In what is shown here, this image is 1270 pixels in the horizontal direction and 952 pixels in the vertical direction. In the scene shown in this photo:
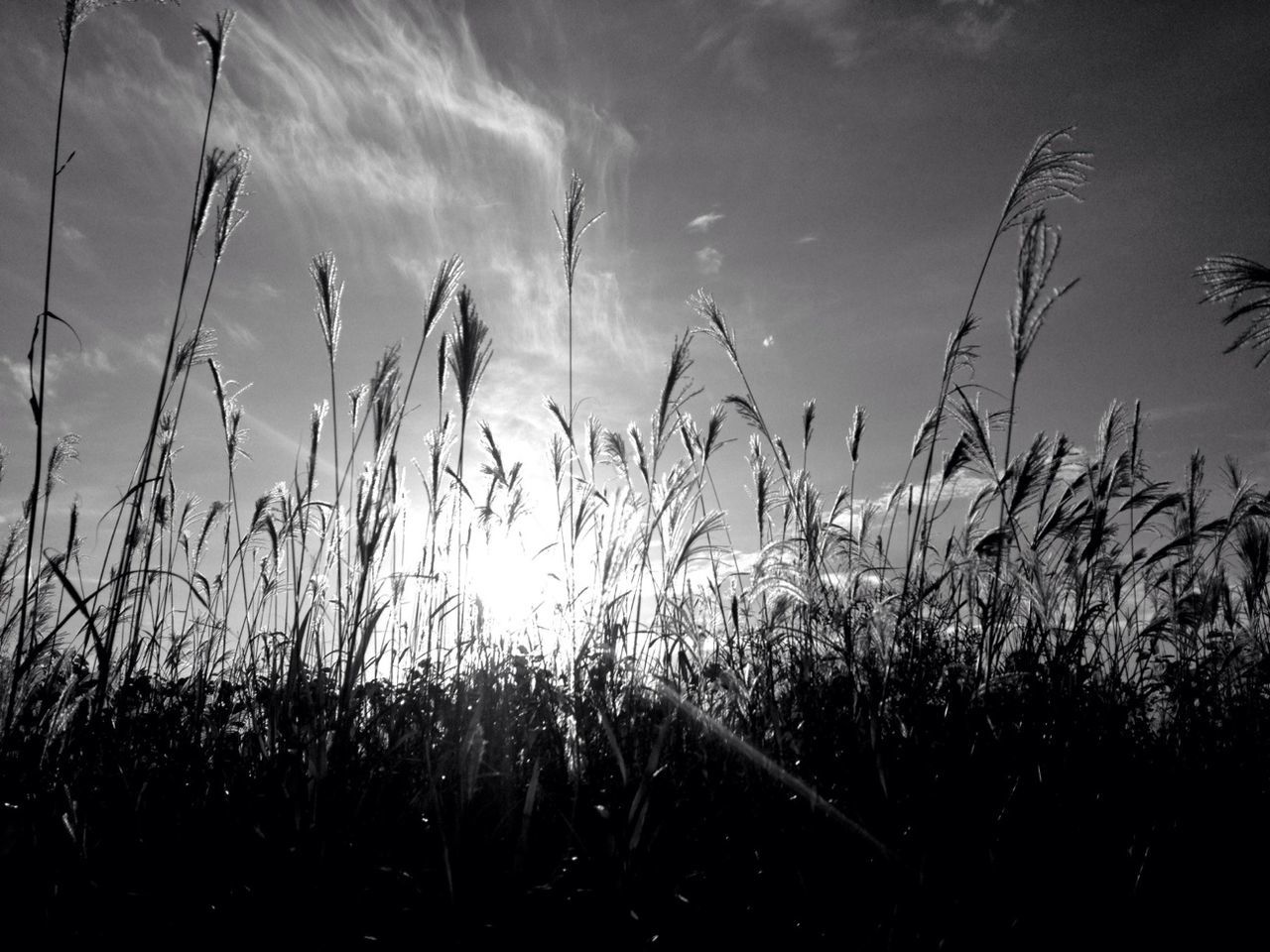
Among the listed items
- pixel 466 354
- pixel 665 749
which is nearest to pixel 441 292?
pixel 466 354

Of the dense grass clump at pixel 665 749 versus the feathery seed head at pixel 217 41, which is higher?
the feathery seed head at pixel 217 41

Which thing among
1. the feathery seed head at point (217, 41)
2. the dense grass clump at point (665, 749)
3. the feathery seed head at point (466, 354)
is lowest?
the dense grass clump at point (665, 749)

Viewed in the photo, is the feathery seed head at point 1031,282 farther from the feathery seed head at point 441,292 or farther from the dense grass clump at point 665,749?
the feathery seed head at point 441,292

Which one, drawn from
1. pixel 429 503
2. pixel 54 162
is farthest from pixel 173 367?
pixel 429 503

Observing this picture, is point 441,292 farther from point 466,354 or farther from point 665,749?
point 665,749

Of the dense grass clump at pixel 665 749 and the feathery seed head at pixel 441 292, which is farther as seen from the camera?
the feathery seed head at pixel 441 292

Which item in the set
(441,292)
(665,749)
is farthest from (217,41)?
(665,749)

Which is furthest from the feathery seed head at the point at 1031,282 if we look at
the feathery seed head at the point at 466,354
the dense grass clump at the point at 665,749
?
the feathery seed head at the point at 466,354

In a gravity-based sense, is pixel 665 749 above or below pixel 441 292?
below

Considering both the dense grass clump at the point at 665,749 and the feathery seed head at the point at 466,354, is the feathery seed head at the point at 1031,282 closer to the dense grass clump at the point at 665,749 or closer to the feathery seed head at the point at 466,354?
the dense grass clump at the point at 665,749

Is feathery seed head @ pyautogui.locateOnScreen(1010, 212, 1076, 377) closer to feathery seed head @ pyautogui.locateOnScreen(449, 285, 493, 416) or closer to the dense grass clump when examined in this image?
the dense grass clump

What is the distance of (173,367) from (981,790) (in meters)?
3.75

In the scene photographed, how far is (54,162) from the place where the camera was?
215 cm

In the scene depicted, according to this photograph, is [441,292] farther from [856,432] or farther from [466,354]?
[856,432]
